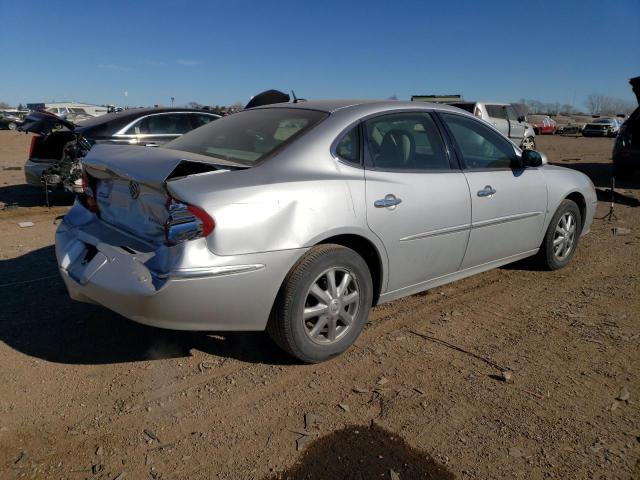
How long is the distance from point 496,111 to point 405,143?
15139mm

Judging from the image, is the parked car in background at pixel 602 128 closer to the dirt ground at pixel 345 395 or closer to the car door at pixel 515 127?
the car door at pixel 515 127

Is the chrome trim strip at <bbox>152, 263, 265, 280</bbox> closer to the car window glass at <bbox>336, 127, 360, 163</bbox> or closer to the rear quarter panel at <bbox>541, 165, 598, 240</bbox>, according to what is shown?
the car window glass at <bbox>336, 127, 360, 163</bbox>

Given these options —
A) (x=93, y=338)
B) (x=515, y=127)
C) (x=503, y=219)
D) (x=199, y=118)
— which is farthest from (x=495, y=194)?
(x=515, y=127)

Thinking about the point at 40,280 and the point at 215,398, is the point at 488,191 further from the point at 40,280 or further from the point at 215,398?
the point at 40,280

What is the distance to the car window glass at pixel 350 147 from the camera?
3350 millimetres

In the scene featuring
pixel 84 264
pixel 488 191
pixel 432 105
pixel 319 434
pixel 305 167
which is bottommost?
pixel 319 434

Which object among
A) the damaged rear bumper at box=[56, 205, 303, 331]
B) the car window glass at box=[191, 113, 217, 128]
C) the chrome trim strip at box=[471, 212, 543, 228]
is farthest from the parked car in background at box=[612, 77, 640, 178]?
the damaged rear bumper at box=[56, 205, 303, 331]

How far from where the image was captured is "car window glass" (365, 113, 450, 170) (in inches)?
140

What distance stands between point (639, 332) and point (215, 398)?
2932 mm

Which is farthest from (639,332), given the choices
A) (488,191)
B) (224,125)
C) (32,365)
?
(32,365)

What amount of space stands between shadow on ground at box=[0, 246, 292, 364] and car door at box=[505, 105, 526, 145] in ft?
52.9

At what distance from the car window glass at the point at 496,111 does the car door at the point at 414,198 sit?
1434 cm

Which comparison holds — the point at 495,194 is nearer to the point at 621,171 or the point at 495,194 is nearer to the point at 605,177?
the point at 621,171

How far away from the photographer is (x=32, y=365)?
324 centimetres
